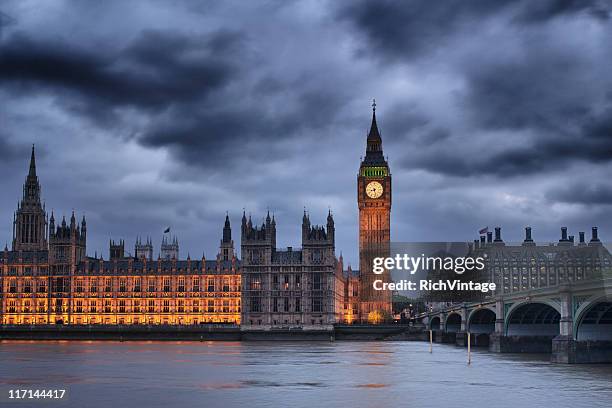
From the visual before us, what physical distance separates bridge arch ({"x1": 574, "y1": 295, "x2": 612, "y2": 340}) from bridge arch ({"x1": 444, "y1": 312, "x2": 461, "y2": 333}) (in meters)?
80.3

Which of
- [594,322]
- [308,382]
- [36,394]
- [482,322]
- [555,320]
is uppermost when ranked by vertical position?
[594,322]

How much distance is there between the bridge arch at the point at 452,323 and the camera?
541 ft

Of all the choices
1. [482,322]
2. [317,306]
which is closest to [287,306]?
[317,306]

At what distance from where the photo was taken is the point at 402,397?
53.0 m

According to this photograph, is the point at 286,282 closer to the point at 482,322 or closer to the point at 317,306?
the point at 317,306

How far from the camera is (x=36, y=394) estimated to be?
51625mm

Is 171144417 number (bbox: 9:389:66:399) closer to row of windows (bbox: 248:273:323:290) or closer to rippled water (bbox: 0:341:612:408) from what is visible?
rippled water (bbox: 0:341:612:408)

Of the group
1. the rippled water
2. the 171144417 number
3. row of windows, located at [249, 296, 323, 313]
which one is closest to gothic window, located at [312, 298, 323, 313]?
row of windows, located at [249, 296, 323, 313]

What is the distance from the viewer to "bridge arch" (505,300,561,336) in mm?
106562

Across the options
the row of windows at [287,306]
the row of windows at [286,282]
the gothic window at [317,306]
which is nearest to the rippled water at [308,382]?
the gothic window at [317,306]

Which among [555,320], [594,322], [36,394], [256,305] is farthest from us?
[256,305]

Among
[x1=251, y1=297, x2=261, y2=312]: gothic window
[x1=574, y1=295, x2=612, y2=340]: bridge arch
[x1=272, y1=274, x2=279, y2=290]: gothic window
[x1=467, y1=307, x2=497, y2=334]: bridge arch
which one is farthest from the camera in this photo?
[x1=272, y1=274, x2=279, y2=290]: gothic window

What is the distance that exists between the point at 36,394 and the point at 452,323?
12962cm

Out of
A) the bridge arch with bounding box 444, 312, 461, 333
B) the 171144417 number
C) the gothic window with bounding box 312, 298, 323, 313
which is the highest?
the gothic window with bounding box 312, 298, 323, 313
